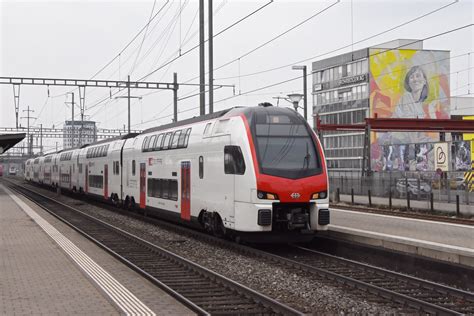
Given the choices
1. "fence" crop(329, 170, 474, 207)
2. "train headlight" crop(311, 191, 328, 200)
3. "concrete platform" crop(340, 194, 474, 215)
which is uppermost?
"train headlight" crop(311, 191, 328, 200)

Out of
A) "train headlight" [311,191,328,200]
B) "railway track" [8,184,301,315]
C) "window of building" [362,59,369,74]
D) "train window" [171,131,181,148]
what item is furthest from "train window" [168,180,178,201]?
"window of building" [362,59,369,74]

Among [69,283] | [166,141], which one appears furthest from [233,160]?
[166,141]

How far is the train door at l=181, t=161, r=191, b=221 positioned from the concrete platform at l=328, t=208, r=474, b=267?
4026mm

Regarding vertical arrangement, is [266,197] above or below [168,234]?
above

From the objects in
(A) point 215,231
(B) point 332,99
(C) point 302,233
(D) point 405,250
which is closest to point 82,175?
(A) point 215,231

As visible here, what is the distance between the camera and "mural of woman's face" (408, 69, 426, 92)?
7450cm

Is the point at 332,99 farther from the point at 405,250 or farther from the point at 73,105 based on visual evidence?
the point at 405,250

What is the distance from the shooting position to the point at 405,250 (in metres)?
11.1

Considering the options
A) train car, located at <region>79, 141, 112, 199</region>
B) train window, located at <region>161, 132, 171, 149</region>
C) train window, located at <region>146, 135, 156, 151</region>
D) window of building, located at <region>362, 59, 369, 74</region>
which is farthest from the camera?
window of building, located at <region>362, 59, 369, 74</region>

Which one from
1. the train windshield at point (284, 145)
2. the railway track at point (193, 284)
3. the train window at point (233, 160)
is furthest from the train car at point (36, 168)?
the train windshield at point (284, 145)

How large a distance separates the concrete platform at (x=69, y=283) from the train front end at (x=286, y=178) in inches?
134

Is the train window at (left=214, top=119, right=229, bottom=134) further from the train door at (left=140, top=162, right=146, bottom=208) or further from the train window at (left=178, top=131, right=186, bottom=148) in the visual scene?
the train door at (left=140, top=162, right=146, bottom=208)

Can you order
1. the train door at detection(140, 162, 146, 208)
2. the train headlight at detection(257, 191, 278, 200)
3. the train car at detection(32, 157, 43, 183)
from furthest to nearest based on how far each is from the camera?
the train car at detection(32, 157, 43, 183)
the train door at detection(140, 162, 146, 208)
the train headlight at detection(257, 191, 278, 200)

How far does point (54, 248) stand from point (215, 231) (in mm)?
3821
